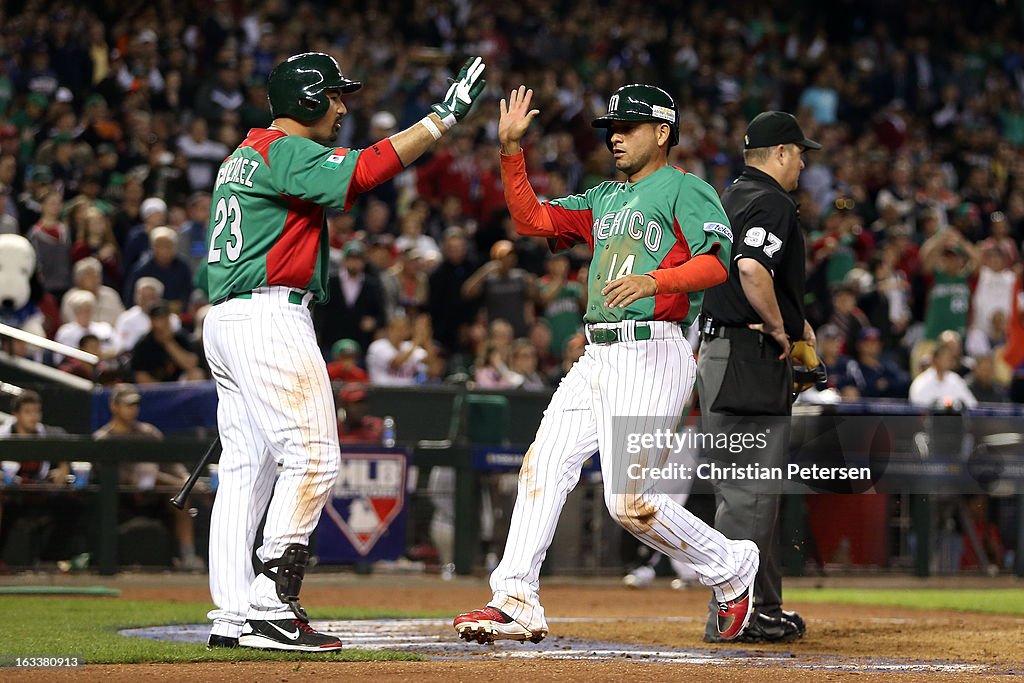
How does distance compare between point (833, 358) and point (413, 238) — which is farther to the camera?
point (413, 238)

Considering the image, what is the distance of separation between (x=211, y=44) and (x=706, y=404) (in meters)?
12.2

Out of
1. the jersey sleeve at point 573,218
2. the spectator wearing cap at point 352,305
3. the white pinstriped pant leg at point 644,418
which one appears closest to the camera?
the white pinstriped pant leg at point 644,418

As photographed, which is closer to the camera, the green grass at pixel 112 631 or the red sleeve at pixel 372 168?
the red sleeve at pixel 372 168

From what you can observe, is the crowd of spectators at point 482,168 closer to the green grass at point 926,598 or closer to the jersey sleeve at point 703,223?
the green grass at point 926,598

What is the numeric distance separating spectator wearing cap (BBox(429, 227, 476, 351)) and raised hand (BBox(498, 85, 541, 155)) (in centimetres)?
846

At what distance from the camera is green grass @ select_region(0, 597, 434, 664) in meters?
6.09

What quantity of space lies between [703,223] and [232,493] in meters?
2.30

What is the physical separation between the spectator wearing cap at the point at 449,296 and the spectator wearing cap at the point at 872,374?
12.5ft

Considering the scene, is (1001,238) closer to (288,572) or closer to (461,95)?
(461,95)

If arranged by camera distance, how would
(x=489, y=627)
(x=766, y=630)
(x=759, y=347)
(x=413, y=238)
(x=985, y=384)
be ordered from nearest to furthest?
(x=489, y=627), (x=766, y=630), (x=759, y=347), (x=985, y=384), (x=413, y=238)

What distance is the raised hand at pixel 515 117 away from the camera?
6.35 metres

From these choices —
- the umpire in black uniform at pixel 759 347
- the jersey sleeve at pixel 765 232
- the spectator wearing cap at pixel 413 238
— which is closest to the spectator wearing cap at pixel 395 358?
the spectator wearing cap at pixel 413 238

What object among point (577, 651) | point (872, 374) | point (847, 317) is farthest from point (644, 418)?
point (847, 317)

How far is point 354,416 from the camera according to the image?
38.5 feet
